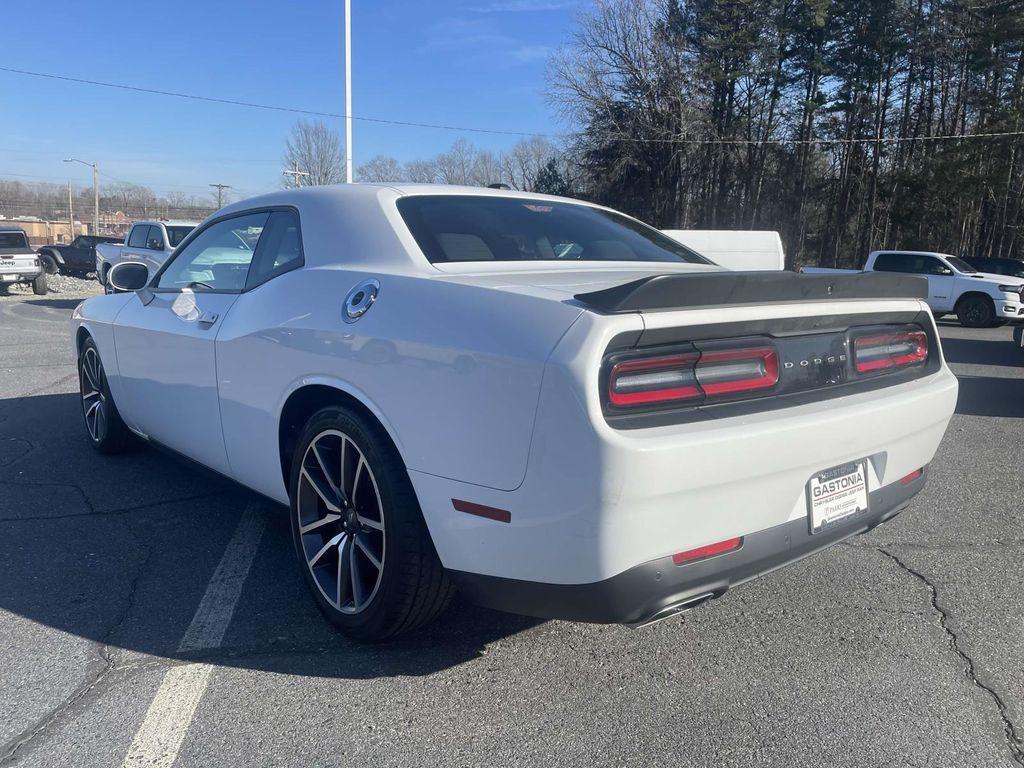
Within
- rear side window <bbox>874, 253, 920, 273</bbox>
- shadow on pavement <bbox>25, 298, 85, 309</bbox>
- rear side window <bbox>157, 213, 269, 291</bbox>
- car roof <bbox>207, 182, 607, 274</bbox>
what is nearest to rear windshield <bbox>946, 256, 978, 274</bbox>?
rear side window <bbox>874, 253, 920, 273</bbox>

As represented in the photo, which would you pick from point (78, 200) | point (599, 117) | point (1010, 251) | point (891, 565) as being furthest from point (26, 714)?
point (78, 200)

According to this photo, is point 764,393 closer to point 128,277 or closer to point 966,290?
point 128,277

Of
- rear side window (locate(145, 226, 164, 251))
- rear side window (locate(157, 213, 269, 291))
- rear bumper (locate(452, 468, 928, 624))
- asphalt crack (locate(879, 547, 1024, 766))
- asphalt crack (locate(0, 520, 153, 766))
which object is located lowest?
asphalt crack (locate(0, 520, 153, 766))

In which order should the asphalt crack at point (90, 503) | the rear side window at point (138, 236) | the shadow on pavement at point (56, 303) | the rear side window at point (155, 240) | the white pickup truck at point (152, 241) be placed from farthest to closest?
the shadow on pavement at point (56, 303) → the rear side window at point (138, 236) → the rear side window at point (155, 240) → the white pickup truck at point (152, 241) → the asphalt crack at point (90, 503)

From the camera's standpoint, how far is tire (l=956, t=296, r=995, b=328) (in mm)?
17531

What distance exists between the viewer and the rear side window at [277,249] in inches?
129

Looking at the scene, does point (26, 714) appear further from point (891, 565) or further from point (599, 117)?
point (599, 117)

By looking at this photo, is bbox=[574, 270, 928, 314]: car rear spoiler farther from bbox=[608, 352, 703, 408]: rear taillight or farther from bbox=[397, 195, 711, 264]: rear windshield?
bbox=[397, 195, 711, 264]: rear windshield

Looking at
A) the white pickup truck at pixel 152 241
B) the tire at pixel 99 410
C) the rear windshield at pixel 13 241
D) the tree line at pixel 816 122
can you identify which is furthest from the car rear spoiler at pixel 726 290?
the tree line at pixel 816 122

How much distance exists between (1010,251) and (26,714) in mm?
41140

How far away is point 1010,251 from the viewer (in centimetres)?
3538

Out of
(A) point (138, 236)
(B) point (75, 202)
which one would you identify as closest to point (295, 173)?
(A) point (138, 236)

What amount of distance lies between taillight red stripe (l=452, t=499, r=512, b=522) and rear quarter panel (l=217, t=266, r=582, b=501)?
0.24 ft

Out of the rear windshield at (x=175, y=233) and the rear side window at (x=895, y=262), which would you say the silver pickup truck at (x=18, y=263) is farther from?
the rear side window at (x=895, y=262)
